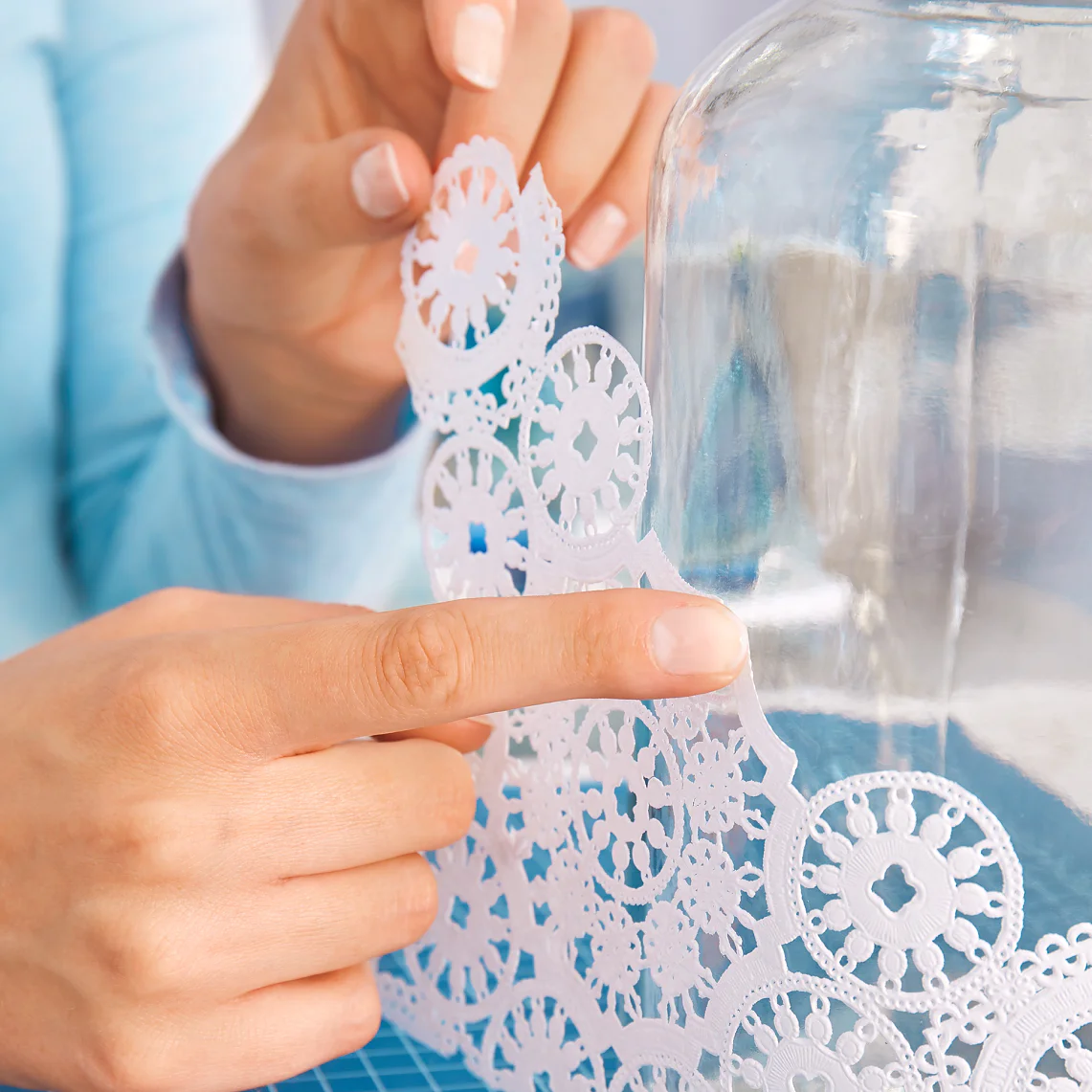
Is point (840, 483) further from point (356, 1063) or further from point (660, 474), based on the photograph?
point (356, 1063)

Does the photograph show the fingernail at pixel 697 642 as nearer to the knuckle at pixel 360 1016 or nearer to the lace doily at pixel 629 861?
the lace doily at pixel 629 861

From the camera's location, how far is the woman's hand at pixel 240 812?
26 centimetres

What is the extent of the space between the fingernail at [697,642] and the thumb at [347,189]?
0.59 ft

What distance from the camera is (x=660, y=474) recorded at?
11.2 inches

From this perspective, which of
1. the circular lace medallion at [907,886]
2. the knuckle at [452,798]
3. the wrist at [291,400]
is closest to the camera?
the circular lace medallion at [907,886]

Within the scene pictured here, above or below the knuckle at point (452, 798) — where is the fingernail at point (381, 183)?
above

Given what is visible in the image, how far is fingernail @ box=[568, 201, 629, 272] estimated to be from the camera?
1.20 feet

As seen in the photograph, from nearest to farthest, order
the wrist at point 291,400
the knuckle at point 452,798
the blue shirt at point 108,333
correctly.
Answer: the knuckle at point 452,798, the wrist at point 291,400, the blue shirt at point 108,333

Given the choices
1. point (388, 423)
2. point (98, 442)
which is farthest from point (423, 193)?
point (98, 442)

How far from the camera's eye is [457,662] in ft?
0.87

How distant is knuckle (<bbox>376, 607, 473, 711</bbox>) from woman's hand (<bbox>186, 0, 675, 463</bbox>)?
144 mm

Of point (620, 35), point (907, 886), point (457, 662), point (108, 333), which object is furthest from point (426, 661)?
point (108, 333)

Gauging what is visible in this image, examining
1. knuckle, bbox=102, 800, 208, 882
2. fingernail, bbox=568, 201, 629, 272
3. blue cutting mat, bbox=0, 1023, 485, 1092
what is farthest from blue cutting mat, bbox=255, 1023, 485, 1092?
fingernail, bbox=568, 201, 629, 272

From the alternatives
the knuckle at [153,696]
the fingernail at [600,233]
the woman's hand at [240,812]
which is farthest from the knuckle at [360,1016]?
the fingernail at [600,233]
